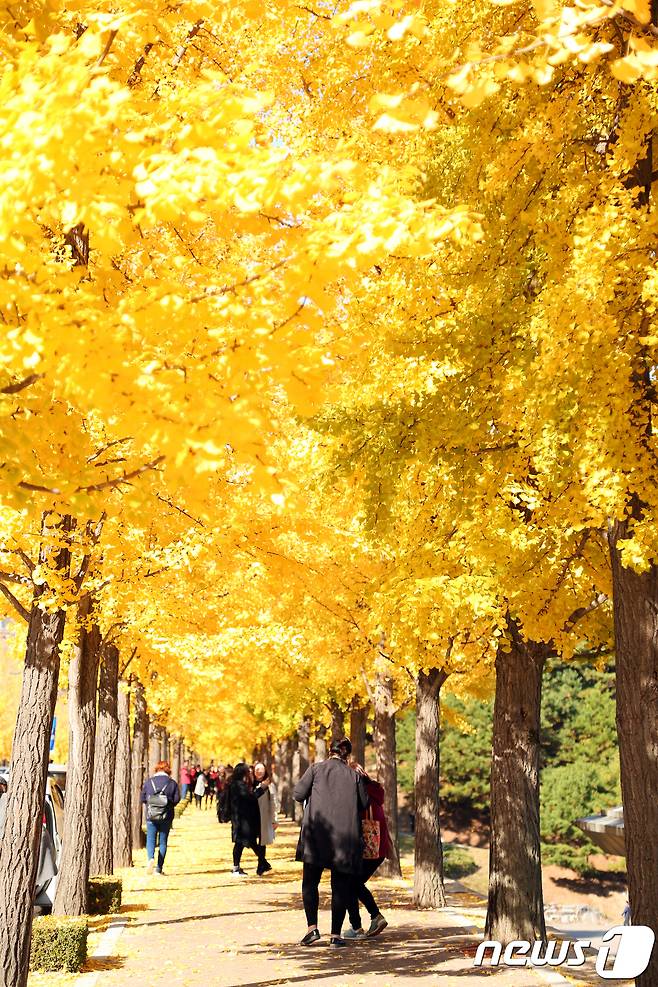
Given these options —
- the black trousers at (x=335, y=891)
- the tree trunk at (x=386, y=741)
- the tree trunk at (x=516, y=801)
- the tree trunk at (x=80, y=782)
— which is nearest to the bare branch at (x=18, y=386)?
the tree trunk at (x=516, y=801)

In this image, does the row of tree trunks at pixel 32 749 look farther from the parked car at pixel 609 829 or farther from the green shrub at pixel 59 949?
the parked car at pixel 609 829

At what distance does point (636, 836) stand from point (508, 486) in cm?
296

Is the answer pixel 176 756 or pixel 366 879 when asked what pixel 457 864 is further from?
pixel 366 879

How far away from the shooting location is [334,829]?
10.3 metres

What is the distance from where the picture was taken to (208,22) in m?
9.10

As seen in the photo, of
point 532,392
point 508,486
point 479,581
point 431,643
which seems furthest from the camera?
point 431,643

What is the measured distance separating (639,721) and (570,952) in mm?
4328

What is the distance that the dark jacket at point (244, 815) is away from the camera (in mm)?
20188

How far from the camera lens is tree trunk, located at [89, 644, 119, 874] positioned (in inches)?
694

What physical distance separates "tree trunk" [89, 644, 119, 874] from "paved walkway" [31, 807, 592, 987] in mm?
680

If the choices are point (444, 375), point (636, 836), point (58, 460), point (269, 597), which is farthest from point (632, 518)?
point (269, 597)

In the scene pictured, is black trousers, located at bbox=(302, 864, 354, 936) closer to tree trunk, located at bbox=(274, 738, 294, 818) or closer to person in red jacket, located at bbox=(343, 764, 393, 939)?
person in red jacket, located at bbox=(343, 764, 393, 939)

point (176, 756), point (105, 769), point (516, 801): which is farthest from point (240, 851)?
point (176, 756)

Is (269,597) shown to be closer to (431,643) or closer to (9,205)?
(431,643)
